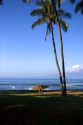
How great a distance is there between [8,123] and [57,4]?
20562 mm

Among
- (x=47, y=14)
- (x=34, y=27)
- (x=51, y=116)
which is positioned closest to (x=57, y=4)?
(x=47, y=14)

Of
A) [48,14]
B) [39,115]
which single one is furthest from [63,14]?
[39,115]

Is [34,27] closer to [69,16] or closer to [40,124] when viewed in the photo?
[69,16]

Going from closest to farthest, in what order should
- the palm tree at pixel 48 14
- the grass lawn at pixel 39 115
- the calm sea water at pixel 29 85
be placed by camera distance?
the grass lawn at pixel 39 115 < the palm tree at pixel 48 14 < the calm sea water at pixel 29 85

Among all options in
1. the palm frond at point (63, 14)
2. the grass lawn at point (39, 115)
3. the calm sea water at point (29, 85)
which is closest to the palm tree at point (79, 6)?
the palm frond at point (63, 14)

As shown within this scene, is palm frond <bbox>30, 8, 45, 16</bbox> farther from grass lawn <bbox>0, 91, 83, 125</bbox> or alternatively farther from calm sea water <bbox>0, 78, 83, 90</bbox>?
calm sea water <bbox>0, 78, 83, 90</bbox>

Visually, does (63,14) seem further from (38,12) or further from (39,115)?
(39,115)

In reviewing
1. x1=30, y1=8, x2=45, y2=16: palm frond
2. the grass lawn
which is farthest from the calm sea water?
the grass lawn

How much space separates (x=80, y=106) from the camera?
20.5m

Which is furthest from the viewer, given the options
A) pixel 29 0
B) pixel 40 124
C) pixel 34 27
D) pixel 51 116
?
pixel 34 27

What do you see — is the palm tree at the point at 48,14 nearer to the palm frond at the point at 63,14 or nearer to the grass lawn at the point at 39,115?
the palm frond at the point at 63,14

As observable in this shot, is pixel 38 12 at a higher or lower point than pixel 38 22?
higher

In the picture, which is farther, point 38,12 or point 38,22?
point 38,22

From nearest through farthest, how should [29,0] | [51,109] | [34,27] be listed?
[51,109] → [29,0] → [34,27]
